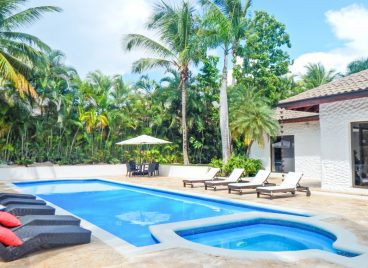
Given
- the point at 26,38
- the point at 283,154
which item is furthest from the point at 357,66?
the point at 26,38

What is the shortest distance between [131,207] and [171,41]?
13.1m

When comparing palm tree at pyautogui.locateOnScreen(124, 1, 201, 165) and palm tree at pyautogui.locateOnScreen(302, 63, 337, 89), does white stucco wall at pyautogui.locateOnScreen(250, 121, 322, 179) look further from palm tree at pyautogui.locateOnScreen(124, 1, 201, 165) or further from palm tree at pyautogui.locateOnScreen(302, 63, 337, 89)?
palm tree at pyautogui.locateOnScreen(302, 63, 337, 89)

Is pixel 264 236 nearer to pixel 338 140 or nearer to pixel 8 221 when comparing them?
pixel 8 221

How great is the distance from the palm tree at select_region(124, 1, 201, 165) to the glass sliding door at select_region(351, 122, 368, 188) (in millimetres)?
11279

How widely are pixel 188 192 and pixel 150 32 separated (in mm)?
13249

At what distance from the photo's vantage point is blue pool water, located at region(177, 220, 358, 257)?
709 cm

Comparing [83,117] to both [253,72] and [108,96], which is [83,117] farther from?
[253,72]

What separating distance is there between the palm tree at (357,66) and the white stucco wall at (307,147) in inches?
593

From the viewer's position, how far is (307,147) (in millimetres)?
18141

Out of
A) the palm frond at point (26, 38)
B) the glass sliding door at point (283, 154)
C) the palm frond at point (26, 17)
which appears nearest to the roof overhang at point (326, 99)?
the glass sliding door at point (283, 154)

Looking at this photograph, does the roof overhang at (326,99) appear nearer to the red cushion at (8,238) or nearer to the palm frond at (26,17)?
the red cushion at (8,238)

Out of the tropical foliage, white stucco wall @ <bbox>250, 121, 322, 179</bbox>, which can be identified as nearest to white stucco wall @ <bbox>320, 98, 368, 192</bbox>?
the tropical foliage

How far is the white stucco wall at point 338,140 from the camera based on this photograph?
39.3ft

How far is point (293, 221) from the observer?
793 cm
